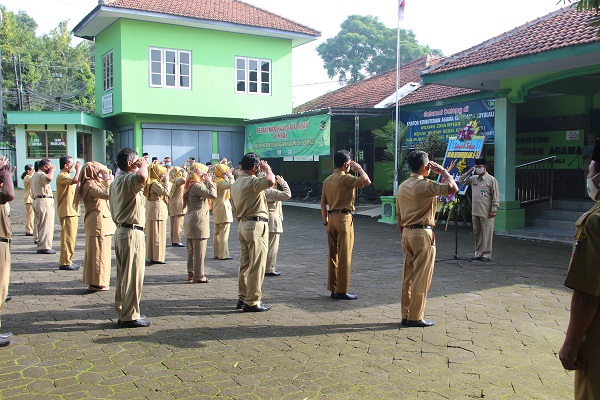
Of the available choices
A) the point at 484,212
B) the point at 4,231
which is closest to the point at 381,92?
the point at 484,212

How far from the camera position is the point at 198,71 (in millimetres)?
23734

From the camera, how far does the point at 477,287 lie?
25.6 ft

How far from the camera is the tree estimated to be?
54000 mm

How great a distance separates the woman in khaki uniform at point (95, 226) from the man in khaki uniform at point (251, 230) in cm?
211

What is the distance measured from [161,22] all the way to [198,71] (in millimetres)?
2422

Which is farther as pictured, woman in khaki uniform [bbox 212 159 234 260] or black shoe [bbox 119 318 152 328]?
woman in khaki uniform [bbox 212 159 234 260]

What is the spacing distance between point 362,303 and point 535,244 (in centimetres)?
648

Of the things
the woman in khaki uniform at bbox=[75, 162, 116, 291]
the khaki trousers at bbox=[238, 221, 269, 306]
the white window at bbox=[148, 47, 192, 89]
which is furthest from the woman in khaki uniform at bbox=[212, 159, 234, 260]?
the white window at bbox=[148, 47, 192, 89]

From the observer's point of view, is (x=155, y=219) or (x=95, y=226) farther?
(x=155, y=219)

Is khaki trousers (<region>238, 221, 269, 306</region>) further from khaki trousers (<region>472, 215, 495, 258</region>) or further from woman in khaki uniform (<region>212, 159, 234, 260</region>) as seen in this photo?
khaki trousers (<region>472, 215, 495, 258</region>)

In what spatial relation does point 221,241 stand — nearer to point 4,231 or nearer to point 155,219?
point 155,219

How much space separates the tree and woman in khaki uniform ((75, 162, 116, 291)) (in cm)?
4871

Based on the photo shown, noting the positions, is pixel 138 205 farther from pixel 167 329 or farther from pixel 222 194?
pixel 222 194

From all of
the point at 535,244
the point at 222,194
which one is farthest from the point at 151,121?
the point at 535,244
